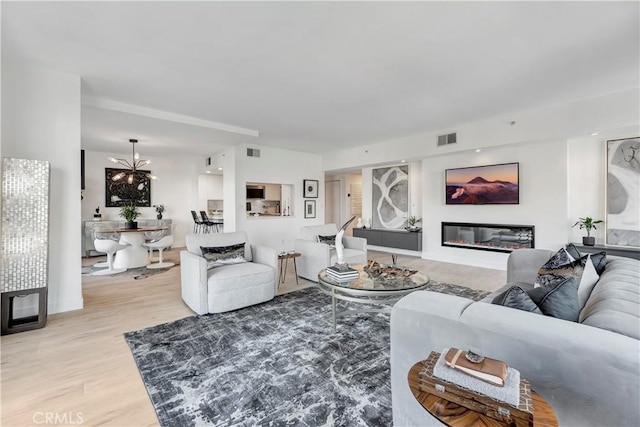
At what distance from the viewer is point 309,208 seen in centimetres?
801

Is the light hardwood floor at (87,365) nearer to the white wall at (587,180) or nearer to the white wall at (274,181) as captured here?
the white wall at (274,181)

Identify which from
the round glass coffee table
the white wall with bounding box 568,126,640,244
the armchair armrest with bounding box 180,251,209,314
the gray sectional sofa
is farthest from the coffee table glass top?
the white wall with bounding box 568,126,640,244

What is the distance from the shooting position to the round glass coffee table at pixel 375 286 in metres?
2.58

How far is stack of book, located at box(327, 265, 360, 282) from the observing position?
112 inches

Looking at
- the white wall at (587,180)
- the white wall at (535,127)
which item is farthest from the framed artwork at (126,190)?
the white wall at (587,180)

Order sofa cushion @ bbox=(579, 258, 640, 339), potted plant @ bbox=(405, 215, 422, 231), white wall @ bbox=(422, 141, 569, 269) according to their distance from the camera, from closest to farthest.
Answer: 1. sofa cushion @ bbox=(579, 258, 640, 339)
2. white wall @ bbox=(422, 141, 569, 269)
3. potted plant @ bbox=(405, 215, 422, 231)

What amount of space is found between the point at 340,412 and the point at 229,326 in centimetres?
159

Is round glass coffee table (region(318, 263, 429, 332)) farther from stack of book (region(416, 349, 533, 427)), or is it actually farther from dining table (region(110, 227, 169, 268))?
dining table (region(110, 227, 169, 268))

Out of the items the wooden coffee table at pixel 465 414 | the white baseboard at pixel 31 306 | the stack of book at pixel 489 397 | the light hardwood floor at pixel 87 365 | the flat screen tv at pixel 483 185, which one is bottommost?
the light hardwood floor at pixel 87 365

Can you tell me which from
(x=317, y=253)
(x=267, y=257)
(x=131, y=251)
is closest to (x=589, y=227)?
(x=317, y=253)

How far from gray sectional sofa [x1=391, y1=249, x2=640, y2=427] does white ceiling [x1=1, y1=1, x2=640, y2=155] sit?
6.97ft

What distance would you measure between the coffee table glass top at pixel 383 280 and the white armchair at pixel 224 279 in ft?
2.92

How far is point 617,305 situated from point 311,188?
702cm

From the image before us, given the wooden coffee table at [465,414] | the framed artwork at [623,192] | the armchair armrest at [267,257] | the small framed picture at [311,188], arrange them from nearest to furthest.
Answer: the wooden coffee table at [465,414], the armchair armrest at [267,257], the framed artwork at [623,192], the small framed picture at [311,188]
